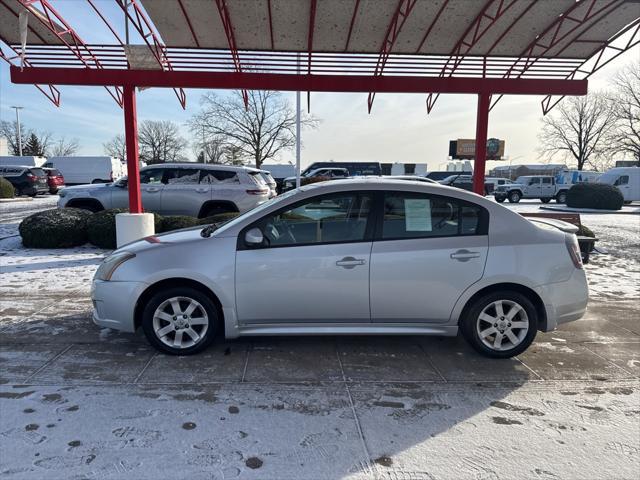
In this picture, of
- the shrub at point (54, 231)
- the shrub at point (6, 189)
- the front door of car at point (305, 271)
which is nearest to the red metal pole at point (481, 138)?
the front door of car at point (305, 271)

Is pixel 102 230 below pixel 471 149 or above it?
below

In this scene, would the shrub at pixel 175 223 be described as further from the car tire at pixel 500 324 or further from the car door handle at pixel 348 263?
the car tire at pixel 500 324

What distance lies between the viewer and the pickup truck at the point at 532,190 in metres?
32.0

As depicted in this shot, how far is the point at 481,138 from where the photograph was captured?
27.8 ft

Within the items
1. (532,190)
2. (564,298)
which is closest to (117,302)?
(564,298)

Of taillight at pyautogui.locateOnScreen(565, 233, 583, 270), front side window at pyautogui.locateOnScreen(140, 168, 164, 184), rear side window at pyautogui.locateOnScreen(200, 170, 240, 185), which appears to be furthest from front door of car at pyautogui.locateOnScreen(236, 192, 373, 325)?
front side window at pyautogui.locateOnScreen(140, 168, 164, 184)

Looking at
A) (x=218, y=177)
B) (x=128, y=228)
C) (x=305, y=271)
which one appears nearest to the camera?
(x=305, y=271)

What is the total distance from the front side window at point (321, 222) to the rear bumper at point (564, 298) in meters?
1.81

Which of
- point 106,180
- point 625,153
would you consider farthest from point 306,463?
point 625,153

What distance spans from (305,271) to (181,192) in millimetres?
7962

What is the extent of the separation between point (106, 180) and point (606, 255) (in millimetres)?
31293

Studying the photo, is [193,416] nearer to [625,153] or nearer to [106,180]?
[106,180]

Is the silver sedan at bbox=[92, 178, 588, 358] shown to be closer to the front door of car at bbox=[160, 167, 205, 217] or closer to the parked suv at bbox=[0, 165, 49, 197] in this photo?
the front door of car at bbox=[160, 167, 205, 217]

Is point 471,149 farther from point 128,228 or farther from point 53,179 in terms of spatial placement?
point 128,228
